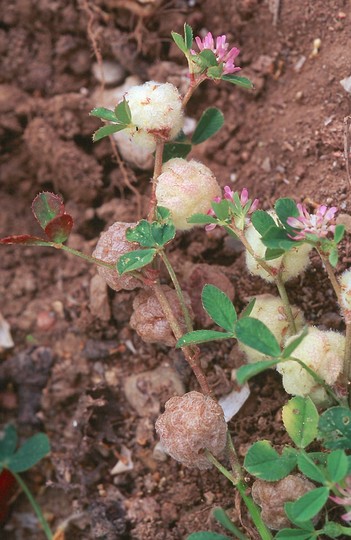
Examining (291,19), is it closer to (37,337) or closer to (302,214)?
(302,214)

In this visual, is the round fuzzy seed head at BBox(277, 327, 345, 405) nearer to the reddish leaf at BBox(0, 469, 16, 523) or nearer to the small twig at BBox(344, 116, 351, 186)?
the small twig at BBox(344, 116, 351, 186)

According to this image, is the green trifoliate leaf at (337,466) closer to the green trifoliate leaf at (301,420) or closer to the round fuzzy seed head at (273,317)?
the green trifoliate leaf at (301,420)

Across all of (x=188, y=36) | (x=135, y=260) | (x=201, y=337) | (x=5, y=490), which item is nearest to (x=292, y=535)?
(x=201, y=337)

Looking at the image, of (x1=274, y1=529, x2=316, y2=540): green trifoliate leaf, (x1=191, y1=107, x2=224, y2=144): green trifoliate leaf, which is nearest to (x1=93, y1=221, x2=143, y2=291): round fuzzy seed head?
(x1=191, y1=107, x2=224, y2=144): green trifoliate leaf

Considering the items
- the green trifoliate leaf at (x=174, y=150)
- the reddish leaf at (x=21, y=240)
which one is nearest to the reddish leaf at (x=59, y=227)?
the reddish leaf at (x=21, y=240)

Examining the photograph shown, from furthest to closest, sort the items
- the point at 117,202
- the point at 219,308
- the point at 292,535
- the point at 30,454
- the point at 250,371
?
the point at 117,202 → the point at 30,454 → the point at 219,308 → the point at 292,535 → the point at 250,371

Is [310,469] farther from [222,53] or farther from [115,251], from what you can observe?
[222,53]
